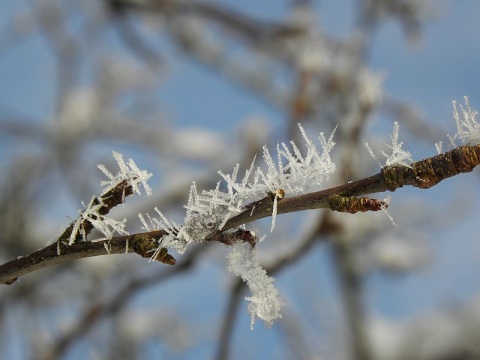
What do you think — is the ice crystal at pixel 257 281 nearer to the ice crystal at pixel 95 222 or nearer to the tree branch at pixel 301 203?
the tree branch at pixel 301 203

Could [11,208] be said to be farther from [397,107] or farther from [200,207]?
[200,207]

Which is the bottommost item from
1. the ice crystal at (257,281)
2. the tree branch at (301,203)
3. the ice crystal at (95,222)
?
the ice crystal at (257,281)

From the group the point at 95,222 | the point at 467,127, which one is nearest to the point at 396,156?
the point at 467,127

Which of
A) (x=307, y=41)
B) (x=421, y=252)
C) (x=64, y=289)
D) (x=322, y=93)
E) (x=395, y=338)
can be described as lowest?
(x=395, y=338)

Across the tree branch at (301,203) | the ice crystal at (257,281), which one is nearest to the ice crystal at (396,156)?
the tree branch at (301,203)

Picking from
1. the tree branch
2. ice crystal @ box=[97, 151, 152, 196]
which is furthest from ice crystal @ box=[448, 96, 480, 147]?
ice crystal @ box=[97, 151, 152, 196]

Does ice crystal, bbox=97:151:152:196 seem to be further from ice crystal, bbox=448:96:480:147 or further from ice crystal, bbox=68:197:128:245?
ice crystal, bbox=448:96:480:147

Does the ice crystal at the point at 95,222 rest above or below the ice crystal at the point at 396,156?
above

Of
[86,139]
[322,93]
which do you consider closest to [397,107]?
[322,93]

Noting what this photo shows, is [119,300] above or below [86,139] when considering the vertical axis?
below

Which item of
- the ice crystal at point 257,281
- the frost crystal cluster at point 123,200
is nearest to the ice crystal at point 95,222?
the frost crystal cluster at point 123,200
